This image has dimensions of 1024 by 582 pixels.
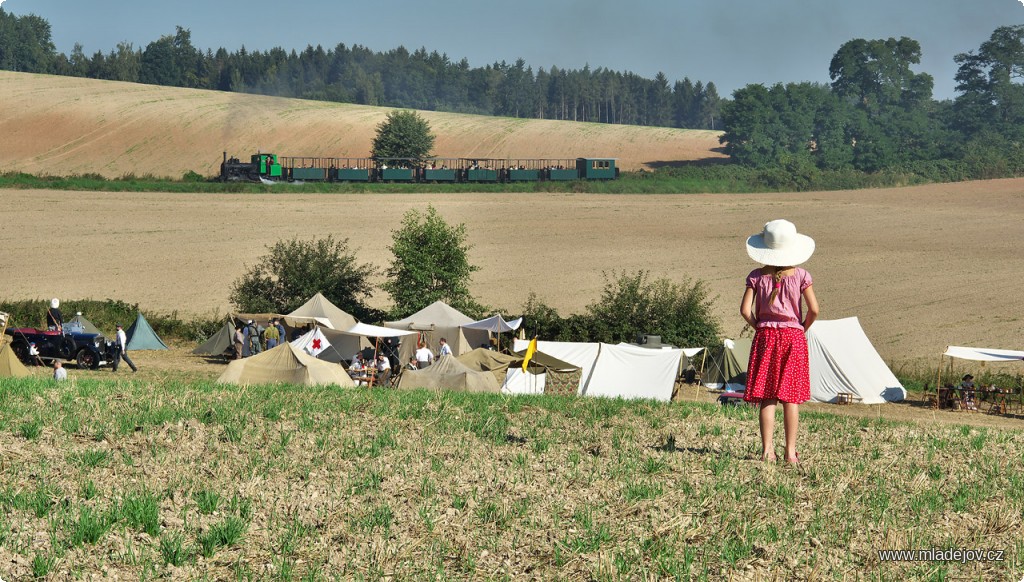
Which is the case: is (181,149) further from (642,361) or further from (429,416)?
(429,416)

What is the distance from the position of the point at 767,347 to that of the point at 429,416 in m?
3.56

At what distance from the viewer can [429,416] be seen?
33.3ft

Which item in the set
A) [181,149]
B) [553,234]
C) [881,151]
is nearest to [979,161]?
[881,151]

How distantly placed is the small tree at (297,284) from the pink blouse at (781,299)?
32.2 metres

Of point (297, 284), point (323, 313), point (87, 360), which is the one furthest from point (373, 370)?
point (297, 284)

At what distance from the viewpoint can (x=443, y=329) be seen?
3356cm

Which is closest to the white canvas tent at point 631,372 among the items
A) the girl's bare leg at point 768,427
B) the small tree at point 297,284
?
the small tree at point 297,284

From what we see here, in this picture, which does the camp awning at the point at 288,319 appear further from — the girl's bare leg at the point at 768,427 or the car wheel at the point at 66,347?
the girl's bare leg at the point at 768,427

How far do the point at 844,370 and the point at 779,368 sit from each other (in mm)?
22652

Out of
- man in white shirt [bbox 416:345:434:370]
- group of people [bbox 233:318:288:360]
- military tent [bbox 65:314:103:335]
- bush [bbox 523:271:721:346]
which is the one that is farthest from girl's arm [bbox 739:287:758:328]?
bush [bbox 523:271:721:346]

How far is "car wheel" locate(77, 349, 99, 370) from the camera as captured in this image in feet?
93.5

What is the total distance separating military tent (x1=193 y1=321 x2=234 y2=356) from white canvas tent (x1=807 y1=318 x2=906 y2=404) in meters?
17.6

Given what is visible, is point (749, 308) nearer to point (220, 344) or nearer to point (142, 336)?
point (220, 344)

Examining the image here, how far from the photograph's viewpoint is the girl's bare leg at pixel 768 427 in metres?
8.04
